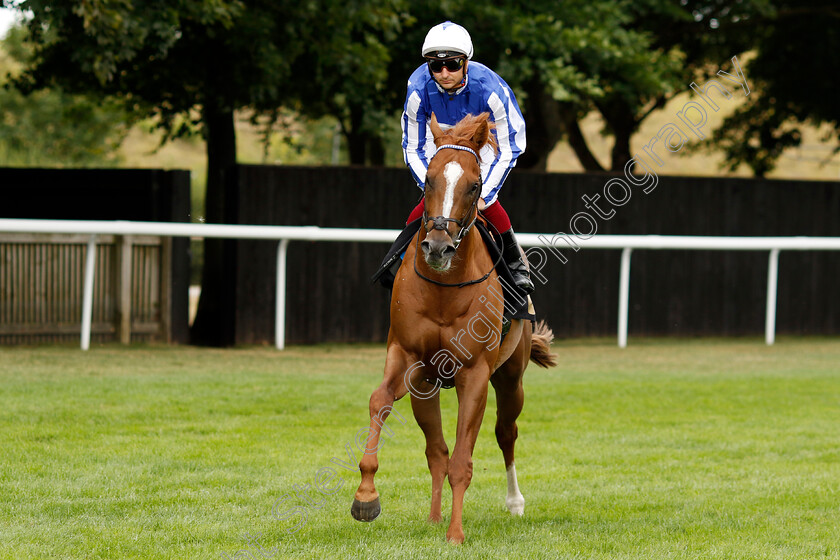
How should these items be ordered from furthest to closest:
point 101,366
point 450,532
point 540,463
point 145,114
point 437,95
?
point 145,114 → point 101,366 → point 540,463 → point 437,95 → point 450,532

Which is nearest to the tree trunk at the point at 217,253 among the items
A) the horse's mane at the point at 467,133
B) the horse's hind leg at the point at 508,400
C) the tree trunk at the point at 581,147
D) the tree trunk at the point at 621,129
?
the horse's hind leg at the point at 508,400

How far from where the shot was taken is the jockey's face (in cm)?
550

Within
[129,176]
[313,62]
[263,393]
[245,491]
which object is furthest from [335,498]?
[313,62]

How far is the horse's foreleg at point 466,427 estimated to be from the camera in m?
5.23

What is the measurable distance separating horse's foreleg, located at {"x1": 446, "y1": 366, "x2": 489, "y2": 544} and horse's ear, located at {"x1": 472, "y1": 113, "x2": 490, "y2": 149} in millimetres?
1197

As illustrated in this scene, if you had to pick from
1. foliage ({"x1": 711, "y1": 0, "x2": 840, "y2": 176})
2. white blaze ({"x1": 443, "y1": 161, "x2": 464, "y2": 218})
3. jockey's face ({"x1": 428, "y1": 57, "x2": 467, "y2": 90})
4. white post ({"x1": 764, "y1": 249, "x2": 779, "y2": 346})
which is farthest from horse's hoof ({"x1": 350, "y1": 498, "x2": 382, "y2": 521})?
foliage ({"x1": 711, "y1": 0, "x2": 840, "y2": 176})

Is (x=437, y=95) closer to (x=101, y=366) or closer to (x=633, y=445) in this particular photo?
(x=633, y=445)

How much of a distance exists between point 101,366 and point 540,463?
17.2 ft

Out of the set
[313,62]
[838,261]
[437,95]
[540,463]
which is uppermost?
[313,62]

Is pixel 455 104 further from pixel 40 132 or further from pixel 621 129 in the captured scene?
pixel 40 132

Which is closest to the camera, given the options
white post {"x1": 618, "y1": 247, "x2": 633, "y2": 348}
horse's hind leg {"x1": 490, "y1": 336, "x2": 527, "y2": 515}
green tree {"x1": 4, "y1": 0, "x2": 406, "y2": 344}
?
horse's hind leg {"x1": 490, "y1": 336, "x2": 527, "y2": 515}

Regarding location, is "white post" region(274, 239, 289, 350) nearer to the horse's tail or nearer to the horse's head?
the horse's tail

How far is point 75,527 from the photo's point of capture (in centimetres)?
513

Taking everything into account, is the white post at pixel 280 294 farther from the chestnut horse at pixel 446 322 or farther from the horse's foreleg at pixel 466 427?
the horse's foreleg at pixel 466 427
